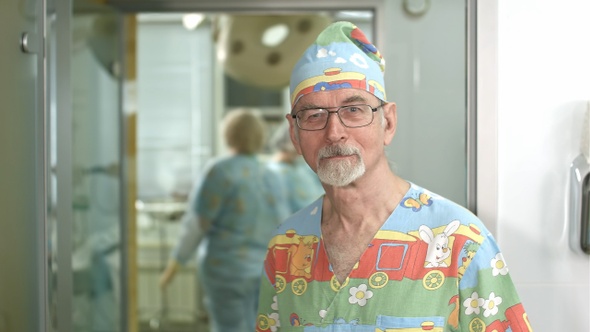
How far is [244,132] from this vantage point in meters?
3.38

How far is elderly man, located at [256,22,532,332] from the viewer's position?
4.30 ft

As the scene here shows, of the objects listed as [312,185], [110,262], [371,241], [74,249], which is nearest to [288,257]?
[371,241]

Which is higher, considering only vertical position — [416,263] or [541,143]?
[541,143]

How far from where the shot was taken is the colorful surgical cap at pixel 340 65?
1361mm

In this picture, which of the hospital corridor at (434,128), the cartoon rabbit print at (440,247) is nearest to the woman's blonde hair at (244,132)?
the hospital corridor at (434,128)

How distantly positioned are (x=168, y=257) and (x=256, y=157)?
1.49 meters

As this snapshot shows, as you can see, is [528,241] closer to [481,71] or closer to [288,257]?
[481,71]

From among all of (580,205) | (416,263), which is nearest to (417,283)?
(416,263)

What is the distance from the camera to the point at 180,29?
185 inches

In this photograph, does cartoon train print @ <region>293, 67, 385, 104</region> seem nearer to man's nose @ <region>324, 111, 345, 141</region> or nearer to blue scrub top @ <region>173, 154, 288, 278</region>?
man's nose @ <region>324, 111, 345, 141</region>

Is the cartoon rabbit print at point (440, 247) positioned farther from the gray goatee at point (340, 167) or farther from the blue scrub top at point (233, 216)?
the blue scrub top at point (233, 216)

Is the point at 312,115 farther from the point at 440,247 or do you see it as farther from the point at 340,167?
the point at 440,247

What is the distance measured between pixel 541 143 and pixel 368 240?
0.49 m

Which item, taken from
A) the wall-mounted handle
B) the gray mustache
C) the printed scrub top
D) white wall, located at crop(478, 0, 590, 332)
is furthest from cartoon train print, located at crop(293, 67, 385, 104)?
the wall-mounted handle
